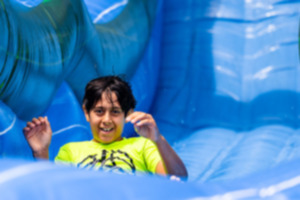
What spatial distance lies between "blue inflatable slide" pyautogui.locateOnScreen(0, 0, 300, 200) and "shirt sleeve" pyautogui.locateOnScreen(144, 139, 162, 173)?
0.30 meters

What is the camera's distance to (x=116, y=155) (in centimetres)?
128

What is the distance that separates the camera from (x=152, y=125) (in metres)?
1.17

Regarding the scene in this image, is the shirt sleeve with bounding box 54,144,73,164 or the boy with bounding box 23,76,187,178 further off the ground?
the boy with bounding box 23,76,187,178

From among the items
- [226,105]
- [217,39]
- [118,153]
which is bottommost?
[118,153]

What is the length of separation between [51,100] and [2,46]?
0.92 ft

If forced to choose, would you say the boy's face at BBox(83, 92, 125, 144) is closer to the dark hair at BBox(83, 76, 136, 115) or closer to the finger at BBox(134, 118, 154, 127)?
the dark hair at BBox(83, 76, 136, 115)

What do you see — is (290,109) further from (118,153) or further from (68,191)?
(68,191)

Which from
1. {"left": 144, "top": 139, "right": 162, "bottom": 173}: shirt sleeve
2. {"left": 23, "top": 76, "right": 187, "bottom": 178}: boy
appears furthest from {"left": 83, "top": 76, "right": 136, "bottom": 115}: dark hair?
{"left": 144, "top": 139, "right": 162, "bottom": 173}: shirt sleeve

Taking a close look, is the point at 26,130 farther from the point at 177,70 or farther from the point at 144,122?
the point at 177,70

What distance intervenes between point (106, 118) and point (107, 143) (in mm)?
70

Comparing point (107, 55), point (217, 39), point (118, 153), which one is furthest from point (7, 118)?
point (217, 39)

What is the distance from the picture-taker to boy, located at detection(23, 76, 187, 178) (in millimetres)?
1264

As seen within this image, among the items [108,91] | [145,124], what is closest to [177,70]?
[108,91]

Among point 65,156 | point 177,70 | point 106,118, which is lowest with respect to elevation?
point 65,156
